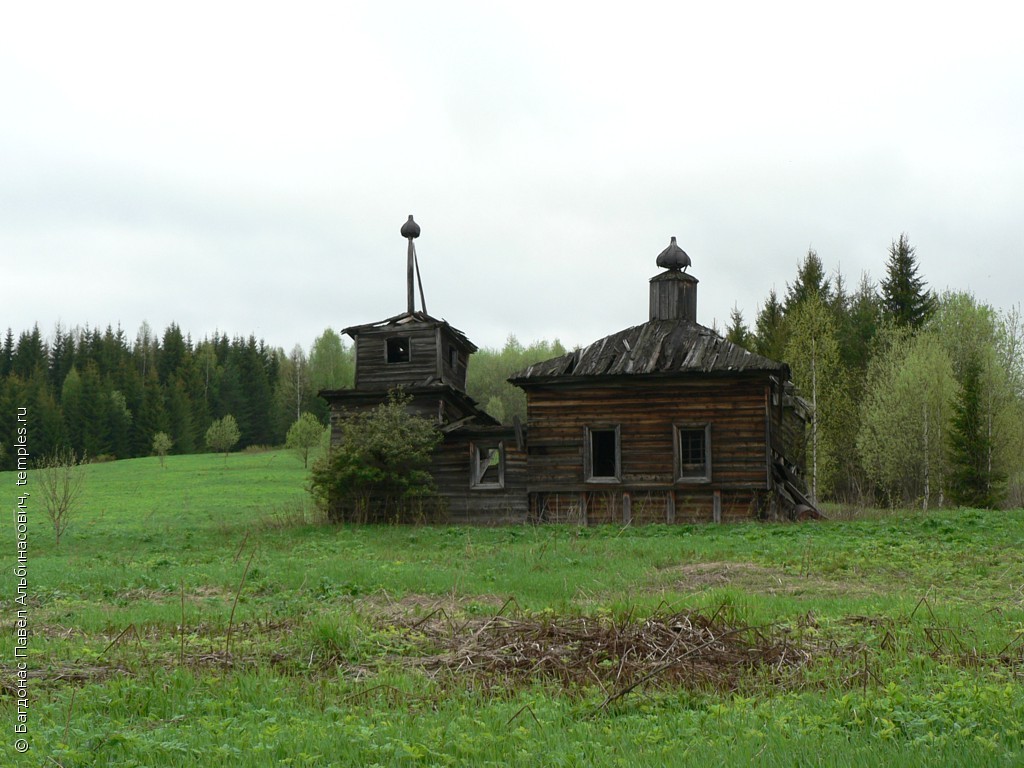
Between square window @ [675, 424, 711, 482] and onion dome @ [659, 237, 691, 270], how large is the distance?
6056 mm

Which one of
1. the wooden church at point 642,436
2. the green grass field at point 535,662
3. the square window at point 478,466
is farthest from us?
the square window at point 478,466

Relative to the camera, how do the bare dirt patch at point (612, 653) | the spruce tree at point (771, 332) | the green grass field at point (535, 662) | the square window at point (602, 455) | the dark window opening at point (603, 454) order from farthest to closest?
the spruce tree at point (771, 332) → the dark window opening at point (603, 454) → the square window at point (602, 455) → the bare dirt patch at point (612, 653) → the green grass field at point (535, 662)

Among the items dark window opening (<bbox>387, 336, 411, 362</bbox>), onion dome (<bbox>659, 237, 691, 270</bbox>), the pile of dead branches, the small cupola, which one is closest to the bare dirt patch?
the pile of dead branches

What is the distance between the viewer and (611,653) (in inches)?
345

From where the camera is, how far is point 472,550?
1966 cm

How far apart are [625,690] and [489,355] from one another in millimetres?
87239

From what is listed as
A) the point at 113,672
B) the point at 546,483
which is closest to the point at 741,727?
the point at 113,672

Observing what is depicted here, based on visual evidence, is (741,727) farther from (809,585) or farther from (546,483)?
(546,483)

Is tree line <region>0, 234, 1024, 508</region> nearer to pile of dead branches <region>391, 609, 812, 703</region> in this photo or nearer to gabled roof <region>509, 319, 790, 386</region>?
gabled roof <region>509, 319, 790, 386</region>

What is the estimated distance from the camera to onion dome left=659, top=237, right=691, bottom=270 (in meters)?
32.1

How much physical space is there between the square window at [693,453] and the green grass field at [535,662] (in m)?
10.7

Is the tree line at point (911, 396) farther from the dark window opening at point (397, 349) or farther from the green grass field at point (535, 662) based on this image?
the green grass field at point (535, 662)

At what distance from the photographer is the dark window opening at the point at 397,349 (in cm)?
3434

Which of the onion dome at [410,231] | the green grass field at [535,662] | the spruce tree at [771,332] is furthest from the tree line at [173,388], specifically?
the green grass field at [535,662]
